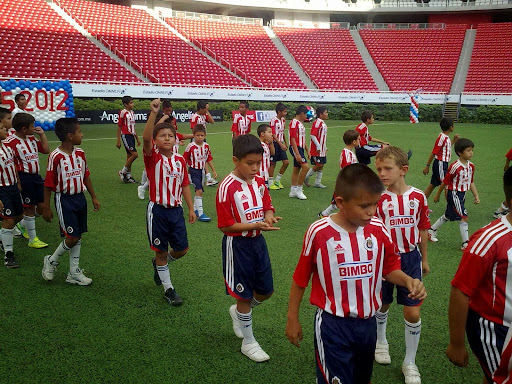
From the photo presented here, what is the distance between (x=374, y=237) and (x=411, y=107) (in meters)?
29.3

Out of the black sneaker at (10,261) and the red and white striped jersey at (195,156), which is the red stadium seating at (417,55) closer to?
the red and white striped jersey at (195,156)

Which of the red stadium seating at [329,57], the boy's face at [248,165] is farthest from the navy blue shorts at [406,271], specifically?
the red stadium seating at [329,57]

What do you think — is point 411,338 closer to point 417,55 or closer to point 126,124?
point 126,124

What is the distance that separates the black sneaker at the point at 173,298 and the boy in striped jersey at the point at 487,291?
3.11m

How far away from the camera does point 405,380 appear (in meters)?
3.42

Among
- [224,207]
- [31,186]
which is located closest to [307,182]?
[31,186]

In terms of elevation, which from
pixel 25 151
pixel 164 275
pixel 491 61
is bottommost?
pixel 164 275

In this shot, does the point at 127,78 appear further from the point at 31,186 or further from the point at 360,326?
the point at 360,326

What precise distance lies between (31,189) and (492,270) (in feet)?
20.4

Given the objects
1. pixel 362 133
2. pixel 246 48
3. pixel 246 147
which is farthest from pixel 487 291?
pixel 246 48

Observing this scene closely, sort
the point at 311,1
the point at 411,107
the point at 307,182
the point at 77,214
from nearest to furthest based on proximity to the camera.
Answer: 1. the point at 77,214
2. the point at 307,182
3. the point at 411,107
4. the point at 311,1

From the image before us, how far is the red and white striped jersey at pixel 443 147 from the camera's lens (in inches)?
325

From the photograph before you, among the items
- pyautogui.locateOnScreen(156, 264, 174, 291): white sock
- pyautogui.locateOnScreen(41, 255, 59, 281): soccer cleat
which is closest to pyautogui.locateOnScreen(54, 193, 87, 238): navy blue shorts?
pyautogui.locateOnScreen(41, 255, 59, 281): soccer cleat

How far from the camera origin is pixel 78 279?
5.18 meters
